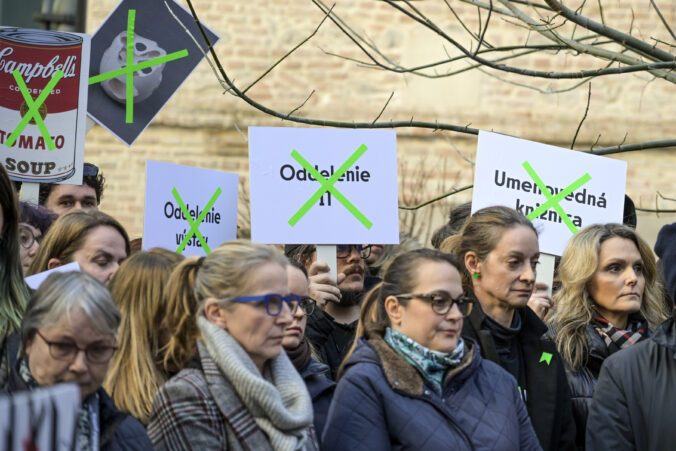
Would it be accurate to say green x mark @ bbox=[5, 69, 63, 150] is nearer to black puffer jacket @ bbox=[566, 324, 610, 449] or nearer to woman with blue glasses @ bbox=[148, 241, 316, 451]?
woman with blue glasses @ bbox=[148, 241, 316, 451]

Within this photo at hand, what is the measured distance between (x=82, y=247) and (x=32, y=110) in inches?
44.7

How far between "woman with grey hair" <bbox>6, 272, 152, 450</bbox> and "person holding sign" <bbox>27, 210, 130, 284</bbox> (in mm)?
1256

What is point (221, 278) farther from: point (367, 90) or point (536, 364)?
point (367, 90)

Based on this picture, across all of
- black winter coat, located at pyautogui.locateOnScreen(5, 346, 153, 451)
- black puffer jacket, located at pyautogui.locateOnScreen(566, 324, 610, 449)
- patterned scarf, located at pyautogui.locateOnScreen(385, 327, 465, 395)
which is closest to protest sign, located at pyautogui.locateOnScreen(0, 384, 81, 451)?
black winter coat, located at pyautogui.locateOnScreen(5, 346, 153, 451)

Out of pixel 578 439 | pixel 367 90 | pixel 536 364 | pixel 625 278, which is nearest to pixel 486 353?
pixel 536 364

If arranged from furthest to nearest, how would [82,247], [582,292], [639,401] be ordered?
[582,292]
[82,247]
[639,401]

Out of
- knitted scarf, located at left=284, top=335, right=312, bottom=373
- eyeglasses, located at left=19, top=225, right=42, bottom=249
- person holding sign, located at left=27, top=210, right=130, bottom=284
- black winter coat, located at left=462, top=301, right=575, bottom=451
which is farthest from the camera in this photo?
eyeglasses, located at left=19, top=225, right=42, bottom=249

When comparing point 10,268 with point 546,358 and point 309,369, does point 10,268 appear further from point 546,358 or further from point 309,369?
point 546,358

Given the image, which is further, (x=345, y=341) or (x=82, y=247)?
(x=345, y=341)

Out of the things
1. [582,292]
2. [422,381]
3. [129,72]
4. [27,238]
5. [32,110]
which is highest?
[129,72]

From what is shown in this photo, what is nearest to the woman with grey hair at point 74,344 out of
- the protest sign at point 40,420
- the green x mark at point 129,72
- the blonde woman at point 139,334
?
the blonde woman at point 139,334

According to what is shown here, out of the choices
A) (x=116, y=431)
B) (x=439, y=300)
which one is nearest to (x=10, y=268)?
(x=116, y=431)

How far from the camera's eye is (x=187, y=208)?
5480 mm

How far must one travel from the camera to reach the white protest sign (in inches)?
212
